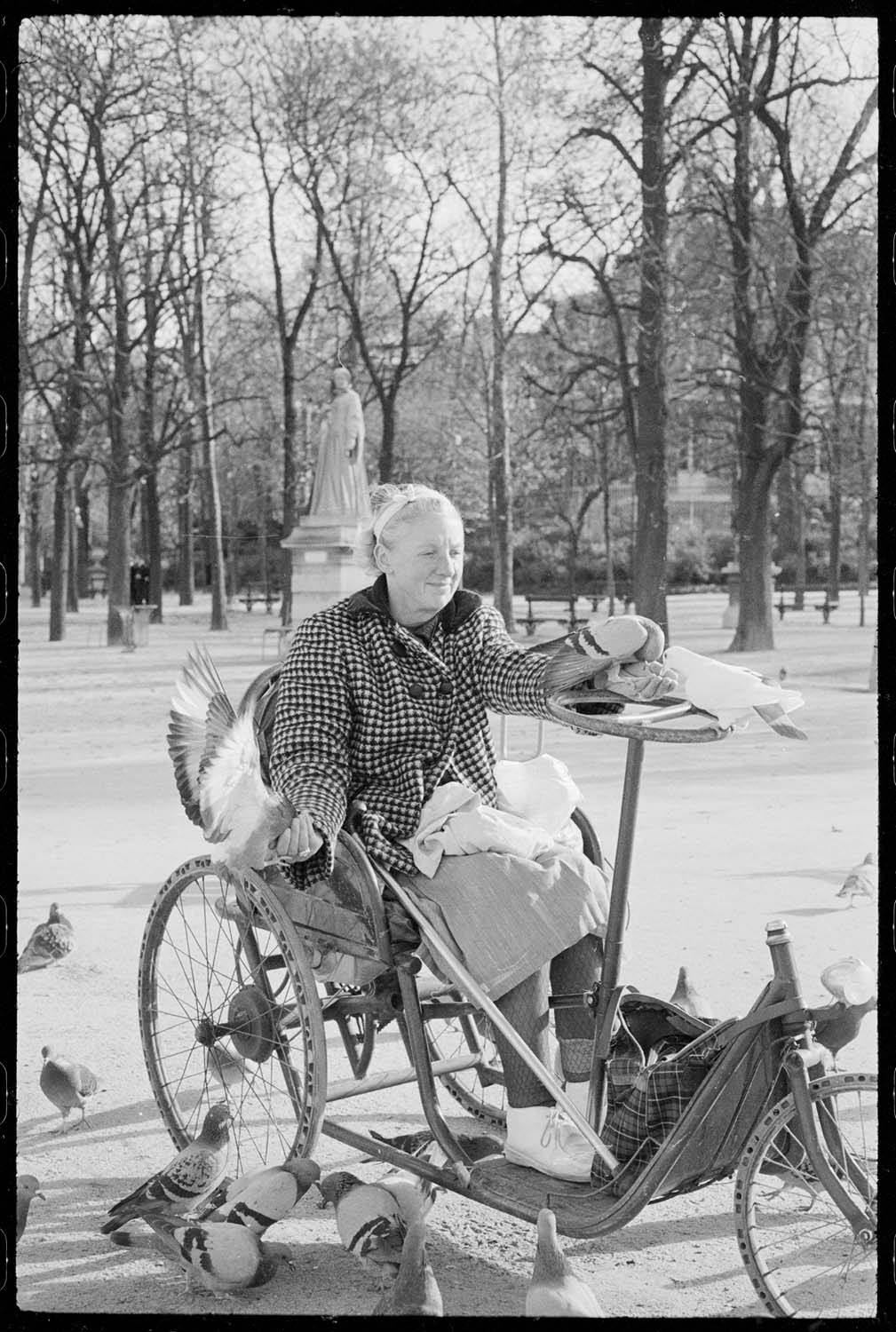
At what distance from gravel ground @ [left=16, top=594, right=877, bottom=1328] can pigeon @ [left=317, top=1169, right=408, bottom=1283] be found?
12 cm

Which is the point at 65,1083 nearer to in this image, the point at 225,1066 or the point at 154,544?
the point at 225,1066

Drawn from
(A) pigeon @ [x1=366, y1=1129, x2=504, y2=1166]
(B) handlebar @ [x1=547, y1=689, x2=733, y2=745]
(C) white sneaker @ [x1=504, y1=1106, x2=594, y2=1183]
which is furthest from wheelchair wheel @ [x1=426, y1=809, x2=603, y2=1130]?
(B) handlebar @ [x1=547, y1=689, x2=733, y2=745]

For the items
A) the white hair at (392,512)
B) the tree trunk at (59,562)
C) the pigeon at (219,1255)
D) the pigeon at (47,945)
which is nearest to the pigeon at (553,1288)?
the pigeon at (219,1255)

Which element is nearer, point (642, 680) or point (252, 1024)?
point (642, 680)

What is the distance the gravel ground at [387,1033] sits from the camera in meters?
2.98

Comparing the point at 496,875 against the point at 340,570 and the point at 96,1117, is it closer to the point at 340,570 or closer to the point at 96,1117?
the point at 96,1117

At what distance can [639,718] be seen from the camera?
2777mm

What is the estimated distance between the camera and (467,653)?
136 inches

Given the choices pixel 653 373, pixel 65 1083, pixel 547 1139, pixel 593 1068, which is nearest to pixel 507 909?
pixel 593 1068

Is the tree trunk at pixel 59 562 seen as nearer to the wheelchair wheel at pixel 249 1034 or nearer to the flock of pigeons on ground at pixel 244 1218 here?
the wheelchair wheel at pixel 249 1034

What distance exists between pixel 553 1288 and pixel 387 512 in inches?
66.9

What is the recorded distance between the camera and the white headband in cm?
341

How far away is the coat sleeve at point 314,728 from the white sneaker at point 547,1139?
65 centimetres

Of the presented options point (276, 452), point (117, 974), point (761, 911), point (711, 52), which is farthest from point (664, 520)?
point (276, 452)
